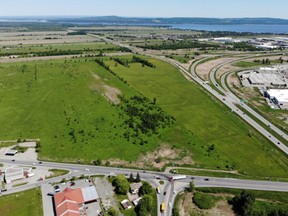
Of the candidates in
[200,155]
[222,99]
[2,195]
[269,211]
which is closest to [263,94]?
[222,99]

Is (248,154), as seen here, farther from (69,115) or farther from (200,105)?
(69,115)

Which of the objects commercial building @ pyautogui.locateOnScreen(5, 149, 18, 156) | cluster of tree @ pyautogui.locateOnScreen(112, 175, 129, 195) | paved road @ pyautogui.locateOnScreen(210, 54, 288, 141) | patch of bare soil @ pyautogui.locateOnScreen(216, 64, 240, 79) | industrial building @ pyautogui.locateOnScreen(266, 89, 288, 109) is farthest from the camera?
patch of bare soil @ pyautogui.locateOnScreen(216, 64, 240, 79)

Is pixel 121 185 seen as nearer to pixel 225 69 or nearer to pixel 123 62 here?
pixel 123 62

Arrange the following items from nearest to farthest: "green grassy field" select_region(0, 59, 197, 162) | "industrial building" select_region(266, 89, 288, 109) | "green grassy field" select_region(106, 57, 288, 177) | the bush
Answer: the bush < "green grassy field" select_region(106, 57, 288, 177) < "green grassy field" select_region(0, 59, 197, 162) < "industrial building" select_region(266, 89, 288, 109)

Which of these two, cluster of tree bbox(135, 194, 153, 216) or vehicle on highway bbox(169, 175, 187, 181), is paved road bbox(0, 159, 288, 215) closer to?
vehicle on highway bbox(169, 175, 187, 181)

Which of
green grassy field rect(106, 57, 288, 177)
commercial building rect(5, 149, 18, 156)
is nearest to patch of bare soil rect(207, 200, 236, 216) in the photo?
green grassy field rect(106, 57, 288, 177)

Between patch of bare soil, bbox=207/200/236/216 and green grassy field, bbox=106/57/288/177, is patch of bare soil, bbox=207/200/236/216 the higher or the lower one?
the lower one

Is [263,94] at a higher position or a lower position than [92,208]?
higher

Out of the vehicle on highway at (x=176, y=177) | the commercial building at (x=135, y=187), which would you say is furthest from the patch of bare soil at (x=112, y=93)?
the commercial building at (x=135, y=187)
